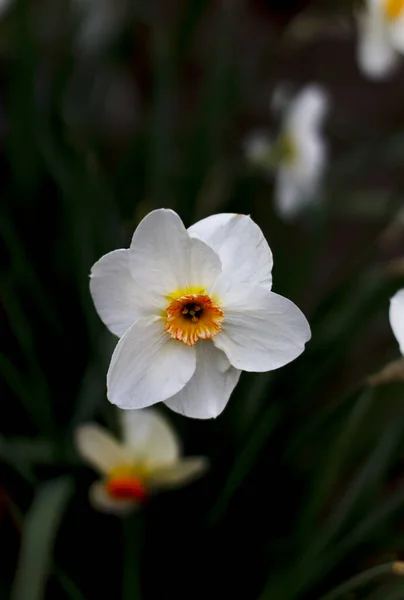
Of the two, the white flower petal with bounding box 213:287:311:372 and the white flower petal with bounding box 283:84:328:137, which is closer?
the white flower petal with bounding box 213:287:311:372

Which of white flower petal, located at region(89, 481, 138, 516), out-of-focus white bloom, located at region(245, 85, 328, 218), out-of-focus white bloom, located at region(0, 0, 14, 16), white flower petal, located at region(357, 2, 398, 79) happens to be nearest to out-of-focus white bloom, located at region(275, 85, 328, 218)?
out-of-focus white bloom, located at region(245, 85, 328, 218)

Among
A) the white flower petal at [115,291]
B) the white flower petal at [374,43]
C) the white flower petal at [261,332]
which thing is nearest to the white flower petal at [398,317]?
the white flower petal at [261,332]

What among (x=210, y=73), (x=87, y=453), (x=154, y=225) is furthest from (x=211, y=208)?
(x=154, y=225)

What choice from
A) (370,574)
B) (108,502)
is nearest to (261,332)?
(370,574)

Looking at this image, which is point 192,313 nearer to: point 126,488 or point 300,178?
point 126,488

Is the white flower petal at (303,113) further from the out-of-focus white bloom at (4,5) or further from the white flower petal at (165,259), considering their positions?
the white flower petal at (165,259)

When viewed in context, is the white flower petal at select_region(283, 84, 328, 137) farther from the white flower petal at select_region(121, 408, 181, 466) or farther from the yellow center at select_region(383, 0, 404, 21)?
the white flower petal at select_region(121, 408, 181, 466)

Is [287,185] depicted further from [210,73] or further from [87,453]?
[87,453]
